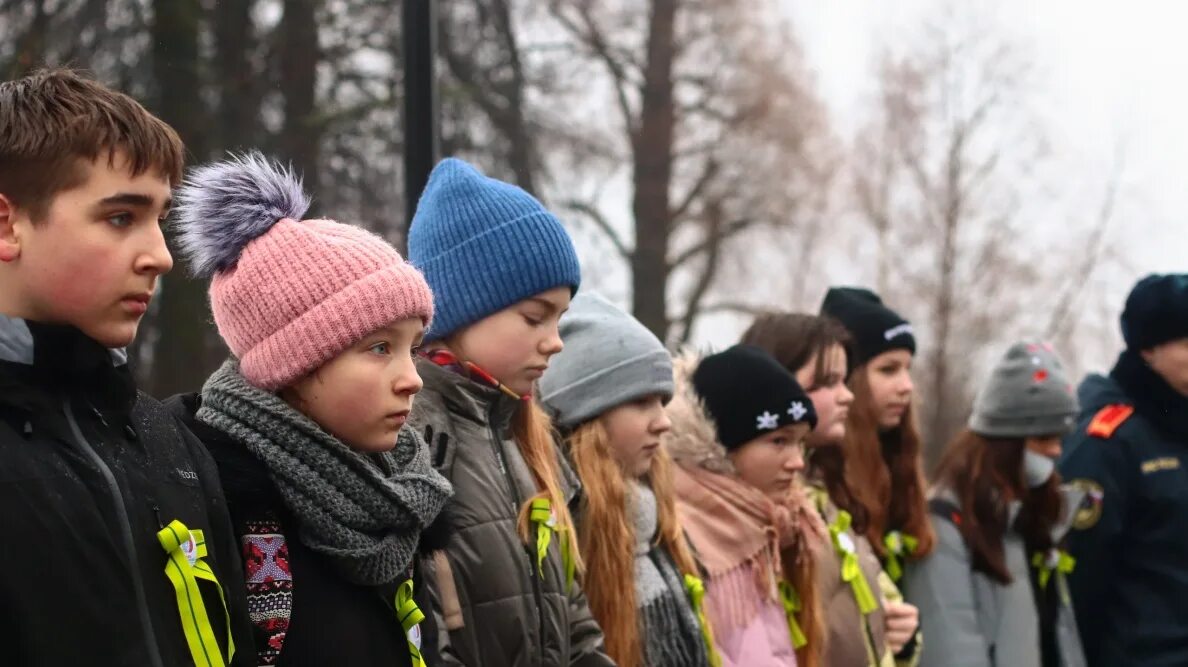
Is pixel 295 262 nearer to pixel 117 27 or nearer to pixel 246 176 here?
pixel 246 176

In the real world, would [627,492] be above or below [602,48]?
below

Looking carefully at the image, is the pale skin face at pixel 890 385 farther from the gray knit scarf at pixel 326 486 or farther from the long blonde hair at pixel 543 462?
the gray knit scarf at pixel 326 486

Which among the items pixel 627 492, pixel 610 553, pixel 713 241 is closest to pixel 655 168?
pixel 713 241

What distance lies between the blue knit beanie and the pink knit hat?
1.78ft

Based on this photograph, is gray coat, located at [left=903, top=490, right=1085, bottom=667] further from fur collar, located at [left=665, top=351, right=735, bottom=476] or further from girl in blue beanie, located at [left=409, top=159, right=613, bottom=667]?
girl in blue beanie, located at [left=409, top=159, right=613, bottom=667]

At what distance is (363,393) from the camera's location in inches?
102

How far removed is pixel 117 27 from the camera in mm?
4102

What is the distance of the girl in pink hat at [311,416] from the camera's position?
2.48 metres

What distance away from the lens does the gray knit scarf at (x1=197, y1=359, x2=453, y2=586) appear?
248 cm

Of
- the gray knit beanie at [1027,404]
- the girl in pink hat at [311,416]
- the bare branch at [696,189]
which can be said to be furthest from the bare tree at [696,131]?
the girl in pink hat at [311,416]

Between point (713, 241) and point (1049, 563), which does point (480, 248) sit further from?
point (713, 241)

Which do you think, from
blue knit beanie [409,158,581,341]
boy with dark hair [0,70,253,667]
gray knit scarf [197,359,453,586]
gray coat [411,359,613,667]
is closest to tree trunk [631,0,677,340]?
blue knit beanie [409,158,581,341]

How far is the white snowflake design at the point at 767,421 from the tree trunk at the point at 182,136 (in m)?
1.62

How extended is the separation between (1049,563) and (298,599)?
146 inches
